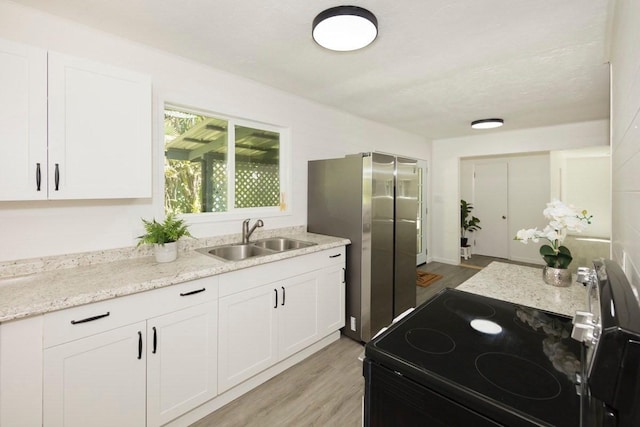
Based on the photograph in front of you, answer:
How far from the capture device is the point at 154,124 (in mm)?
2084

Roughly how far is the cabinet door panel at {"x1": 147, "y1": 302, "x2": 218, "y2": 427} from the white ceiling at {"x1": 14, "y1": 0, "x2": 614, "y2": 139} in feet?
Answer: 5.89

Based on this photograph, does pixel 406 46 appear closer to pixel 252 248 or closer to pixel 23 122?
pixel 252 248

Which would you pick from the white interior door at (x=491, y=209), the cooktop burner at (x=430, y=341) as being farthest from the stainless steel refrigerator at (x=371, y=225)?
the white interior door at (x=491, y=209)

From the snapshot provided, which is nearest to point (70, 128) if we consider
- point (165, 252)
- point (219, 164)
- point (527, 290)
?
point (165, 252)

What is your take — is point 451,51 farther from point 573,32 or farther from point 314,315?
point 314,315

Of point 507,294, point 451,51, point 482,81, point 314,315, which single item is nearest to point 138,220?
point 314,315

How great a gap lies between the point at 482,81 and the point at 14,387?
12.3 ft

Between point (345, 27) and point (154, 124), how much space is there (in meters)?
1.52

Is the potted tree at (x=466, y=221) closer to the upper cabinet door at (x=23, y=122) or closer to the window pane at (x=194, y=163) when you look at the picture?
the window pane at (x=194, y=163)

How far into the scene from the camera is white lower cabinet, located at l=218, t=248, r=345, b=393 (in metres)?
1.84

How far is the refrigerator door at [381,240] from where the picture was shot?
2543 millimetres

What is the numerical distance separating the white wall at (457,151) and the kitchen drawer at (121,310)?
4.57 metres

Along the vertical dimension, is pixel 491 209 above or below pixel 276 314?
above

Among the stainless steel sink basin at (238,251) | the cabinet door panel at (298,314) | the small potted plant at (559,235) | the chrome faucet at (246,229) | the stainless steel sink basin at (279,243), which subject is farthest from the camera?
the stainless steel sink basin at (279,243)
